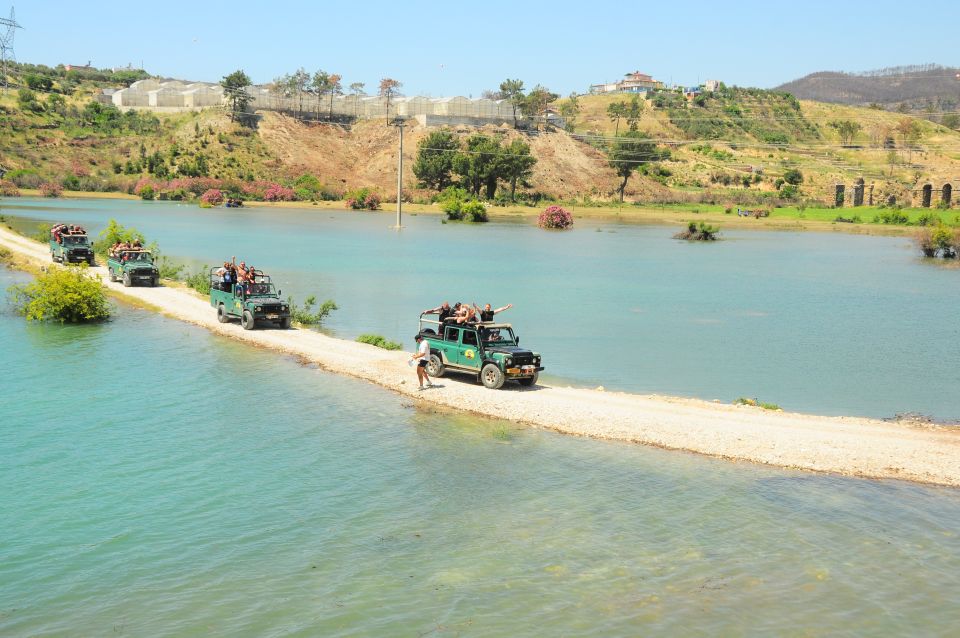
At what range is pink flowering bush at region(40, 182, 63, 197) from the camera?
128500 mm

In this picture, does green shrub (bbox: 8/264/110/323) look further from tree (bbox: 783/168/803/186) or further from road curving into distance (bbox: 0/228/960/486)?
tree (bbox: 783/168/803/186)

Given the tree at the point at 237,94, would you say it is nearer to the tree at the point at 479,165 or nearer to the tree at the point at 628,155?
the tree at the point at 479,165

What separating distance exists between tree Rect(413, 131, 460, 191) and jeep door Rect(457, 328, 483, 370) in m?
116

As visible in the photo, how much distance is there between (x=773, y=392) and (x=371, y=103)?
155175 millimetres

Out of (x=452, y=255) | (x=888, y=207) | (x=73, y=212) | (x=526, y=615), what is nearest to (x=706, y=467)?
(x=526, y=615)

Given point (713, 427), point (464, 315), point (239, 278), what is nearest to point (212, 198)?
point (239, 278)

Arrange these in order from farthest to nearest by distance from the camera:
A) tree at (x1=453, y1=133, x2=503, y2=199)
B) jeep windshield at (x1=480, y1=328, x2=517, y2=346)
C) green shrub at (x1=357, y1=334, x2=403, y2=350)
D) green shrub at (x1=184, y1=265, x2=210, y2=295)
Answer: tree at (x1=453, y1=133, x2=503, y2=199)
green shrub at (x1=184, y1=265, x2=210, y2=295)
green shrub at (x1=357, y1=334, x2=403, y2=350)
jeep windshield at (x1=480, y1=328, x2=517, y2=346)

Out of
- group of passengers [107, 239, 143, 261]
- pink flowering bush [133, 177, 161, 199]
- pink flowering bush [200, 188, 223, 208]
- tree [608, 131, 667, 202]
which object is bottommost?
group of passengers [107, 239, 143, 261]

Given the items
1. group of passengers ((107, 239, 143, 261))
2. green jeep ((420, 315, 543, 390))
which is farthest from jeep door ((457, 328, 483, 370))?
Answer: group of passengers ((107, 239, 143, 261))

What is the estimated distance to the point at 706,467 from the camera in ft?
67.8

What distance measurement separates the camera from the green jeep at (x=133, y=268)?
149 ft

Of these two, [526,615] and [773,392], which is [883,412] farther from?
[526,615]

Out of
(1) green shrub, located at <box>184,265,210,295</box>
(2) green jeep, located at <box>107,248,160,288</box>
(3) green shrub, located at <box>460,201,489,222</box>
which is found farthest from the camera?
(3) green shrub, located at <box>460,201,489,222</box>

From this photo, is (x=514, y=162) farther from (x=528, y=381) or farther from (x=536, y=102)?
(x=528, y=381)
